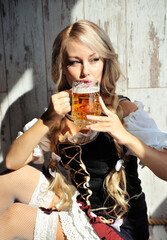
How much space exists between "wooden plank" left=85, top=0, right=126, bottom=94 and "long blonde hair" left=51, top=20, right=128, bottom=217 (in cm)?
35

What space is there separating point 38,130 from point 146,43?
989 millimetres

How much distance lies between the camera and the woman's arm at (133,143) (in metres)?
1.03

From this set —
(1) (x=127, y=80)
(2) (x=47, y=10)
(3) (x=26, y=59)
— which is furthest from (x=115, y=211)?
(2) (x=47, y=10)

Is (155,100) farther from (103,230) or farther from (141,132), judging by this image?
(103,230)

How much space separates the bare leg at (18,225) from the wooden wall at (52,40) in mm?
818

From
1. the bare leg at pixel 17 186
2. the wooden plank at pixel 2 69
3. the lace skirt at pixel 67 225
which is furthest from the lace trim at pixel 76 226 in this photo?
the wooden plank at pixel 2 69

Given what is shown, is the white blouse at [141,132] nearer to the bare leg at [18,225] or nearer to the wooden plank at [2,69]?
the bare leg at [18,225]

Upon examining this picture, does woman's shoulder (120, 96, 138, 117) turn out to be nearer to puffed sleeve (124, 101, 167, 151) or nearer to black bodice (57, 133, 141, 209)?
puffed sleeve (124, 101, 167, 151)

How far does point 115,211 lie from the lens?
1356 millimetres

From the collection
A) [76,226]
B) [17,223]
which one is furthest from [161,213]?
[17,223]

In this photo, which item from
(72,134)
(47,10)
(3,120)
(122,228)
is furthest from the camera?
(3,120)

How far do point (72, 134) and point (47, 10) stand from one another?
0.90 metres

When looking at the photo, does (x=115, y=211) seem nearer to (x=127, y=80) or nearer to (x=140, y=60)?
(x=127, y=80)

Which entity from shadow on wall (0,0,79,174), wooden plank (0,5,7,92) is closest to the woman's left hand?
shadow on wall (0,0,79,174)
